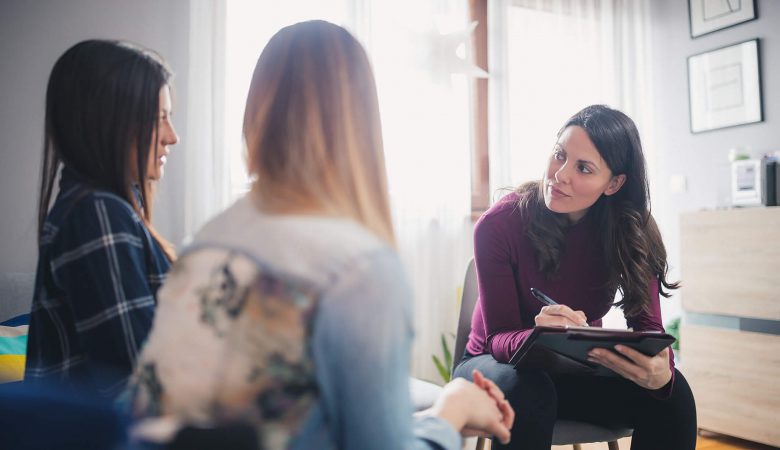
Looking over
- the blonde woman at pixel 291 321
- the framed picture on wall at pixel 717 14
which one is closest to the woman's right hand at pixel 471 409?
the blonde woman at pixel 291 321

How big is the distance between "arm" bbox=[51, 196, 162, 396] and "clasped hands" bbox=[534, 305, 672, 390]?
32.9 inches

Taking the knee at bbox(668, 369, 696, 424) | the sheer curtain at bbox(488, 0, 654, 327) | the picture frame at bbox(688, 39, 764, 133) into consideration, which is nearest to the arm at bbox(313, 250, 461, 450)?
the knee at bbox(668, 369, 696, 424)

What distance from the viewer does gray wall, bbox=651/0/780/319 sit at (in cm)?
323

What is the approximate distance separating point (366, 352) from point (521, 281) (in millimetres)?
1110

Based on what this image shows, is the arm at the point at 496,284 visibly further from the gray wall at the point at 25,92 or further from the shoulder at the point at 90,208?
the gray wall at the point at 25,92

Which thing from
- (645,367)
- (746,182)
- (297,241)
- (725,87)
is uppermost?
(725,87)

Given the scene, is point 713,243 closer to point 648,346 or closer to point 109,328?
point 648,346

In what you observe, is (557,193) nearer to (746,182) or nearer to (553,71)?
(746,182)

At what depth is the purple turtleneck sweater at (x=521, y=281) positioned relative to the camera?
152 cm

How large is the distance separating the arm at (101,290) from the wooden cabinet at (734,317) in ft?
8.49

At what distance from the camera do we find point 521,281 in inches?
62.5

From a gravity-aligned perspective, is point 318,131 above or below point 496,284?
above

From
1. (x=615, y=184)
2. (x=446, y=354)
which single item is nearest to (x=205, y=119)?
(x=446, y=354)

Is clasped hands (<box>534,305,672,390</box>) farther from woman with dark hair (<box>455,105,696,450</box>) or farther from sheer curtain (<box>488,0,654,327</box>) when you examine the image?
sheer curtain (<box>488,0,654,327</box>)
